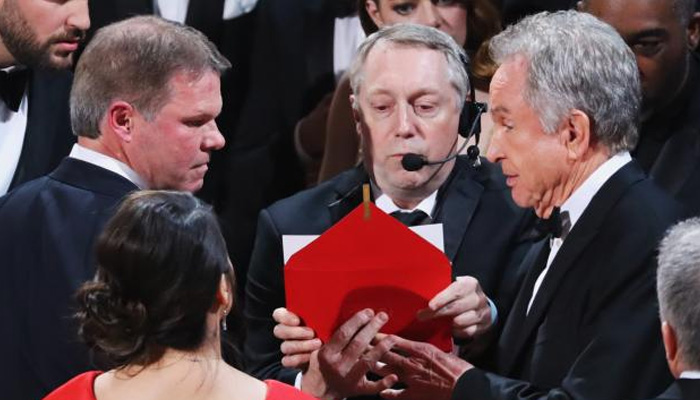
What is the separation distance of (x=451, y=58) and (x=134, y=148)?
922mm

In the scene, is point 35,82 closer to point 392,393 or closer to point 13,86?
point 13,86

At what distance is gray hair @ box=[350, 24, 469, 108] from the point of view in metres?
4.12

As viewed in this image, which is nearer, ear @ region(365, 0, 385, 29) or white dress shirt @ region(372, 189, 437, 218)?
white dress shirt @ region(372, 189, 437, 218)

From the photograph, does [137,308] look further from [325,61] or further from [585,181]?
[325,61]

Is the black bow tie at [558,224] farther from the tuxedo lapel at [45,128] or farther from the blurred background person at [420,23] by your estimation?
the tuxedo lapel at [45,128]

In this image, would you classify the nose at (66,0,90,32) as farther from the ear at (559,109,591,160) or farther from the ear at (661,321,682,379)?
the ear at (661,321,682,379)

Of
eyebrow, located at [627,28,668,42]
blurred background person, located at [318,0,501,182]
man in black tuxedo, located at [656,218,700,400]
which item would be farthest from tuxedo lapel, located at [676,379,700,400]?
blurred background person, located at [318,0,501,182]

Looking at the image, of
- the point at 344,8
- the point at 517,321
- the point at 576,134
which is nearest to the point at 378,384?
the point at 517,321

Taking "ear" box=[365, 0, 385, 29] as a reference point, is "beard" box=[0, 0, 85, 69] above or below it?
below

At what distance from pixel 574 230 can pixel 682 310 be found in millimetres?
573

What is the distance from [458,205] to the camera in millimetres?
4039

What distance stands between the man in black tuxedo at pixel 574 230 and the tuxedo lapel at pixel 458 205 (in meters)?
0.29

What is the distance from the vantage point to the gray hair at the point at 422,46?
4125 mm

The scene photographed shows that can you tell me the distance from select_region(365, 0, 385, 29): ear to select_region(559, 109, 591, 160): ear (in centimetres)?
182
